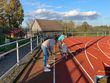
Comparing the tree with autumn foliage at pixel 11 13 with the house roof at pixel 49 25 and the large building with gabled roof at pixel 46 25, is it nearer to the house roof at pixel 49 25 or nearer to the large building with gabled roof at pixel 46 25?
the large building with gabled roof at pixel 46 25

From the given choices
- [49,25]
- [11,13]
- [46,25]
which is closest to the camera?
[11,13]

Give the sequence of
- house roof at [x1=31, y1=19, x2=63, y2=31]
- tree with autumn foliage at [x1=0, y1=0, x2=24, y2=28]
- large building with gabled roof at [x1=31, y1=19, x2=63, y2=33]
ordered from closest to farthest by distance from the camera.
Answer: tree with autumn foliage at [x1=0, y1=0, x2=24, y2=28] → large building with gabled roof at [x1=31, y1=19, x2=63, y2=33] → house roof at [x1=31, y1=19, x2=63, y2=31]

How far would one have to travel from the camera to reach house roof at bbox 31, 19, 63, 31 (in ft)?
275

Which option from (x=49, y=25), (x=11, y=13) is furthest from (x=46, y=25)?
(x=11, y=13)

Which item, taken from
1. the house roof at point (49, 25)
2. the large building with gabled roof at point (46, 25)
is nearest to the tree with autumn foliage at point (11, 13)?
the large building with gabled roof at point (46, 25)

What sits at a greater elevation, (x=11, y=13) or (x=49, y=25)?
(x=11, y=13)

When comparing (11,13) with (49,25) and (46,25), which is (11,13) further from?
(49,25)

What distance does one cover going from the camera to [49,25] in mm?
86062

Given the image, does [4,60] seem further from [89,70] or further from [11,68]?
[89,70]

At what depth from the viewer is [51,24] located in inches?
3435

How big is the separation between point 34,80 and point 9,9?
47.1 meters

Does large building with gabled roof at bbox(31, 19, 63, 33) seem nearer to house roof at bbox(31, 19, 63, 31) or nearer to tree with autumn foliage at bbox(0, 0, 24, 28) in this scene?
house roof at bbox(31, 19, 63, 31)

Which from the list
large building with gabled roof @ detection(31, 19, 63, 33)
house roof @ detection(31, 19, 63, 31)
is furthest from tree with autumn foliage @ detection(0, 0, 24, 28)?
house roof @ detection(31, 19, 63, 31)

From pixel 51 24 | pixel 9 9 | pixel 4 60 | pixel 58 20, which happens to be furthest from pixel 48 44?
pixel 58 20
